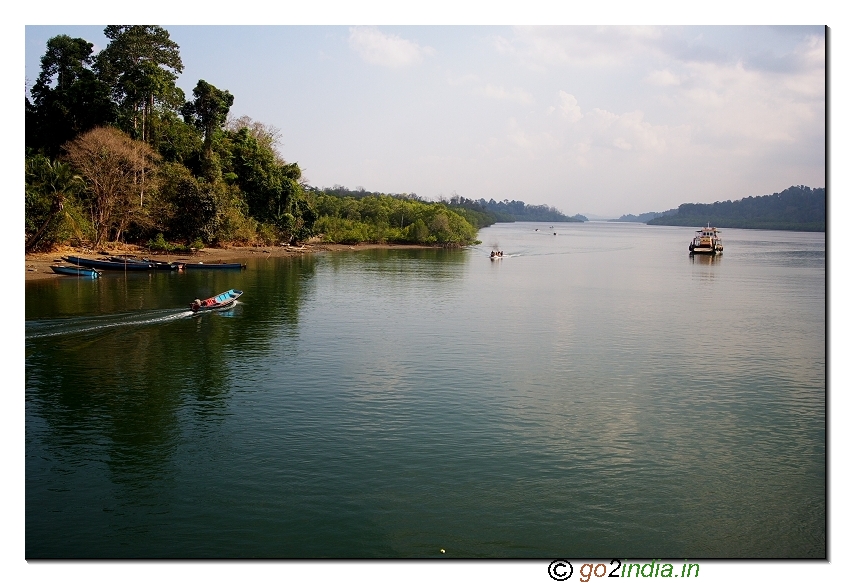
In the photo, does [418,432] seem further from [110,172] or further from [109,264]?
[110,172]

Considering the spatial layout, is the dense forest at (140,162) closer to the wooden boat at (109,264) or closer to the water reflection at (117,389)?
the wooden boat at (109,264)

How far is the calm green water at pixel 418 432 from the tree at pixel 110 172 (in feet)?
62.2

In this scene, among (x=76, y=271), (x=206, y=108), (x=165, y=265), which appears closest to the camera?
(x=76, y=271)

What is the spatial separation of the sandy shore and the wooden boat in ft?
4.63

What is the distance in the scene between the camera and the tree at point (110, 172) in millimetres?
50406

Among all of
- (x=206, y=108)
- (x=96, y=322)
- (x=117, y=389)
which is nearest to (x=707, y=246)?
(x=206, y=108)

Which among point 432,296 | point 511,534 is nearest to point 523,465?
point 511,534

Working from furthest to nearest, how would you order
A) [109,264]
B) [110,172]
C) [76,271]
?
[110,172]
[109,264]
[76,271]

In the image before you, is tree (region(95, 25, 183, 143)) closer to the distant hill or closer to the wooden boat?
the wooden boat

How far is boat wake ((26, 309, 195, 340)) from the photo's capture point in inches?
1002

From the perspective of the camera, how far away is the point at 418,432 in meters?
16.1

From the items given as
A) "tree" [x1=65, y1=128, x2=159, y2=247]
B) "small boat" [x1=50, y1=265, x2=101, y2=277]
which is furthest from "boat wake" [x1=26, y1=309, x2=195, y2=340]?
"tree" [x1=65, y1=128, x2=159, y2=247]

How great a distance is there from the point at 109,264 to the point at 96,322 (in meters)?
18.7

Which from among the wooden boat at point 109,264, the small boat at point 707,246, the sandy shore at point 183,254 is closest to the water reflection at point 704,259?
the small boat at point 707,246
